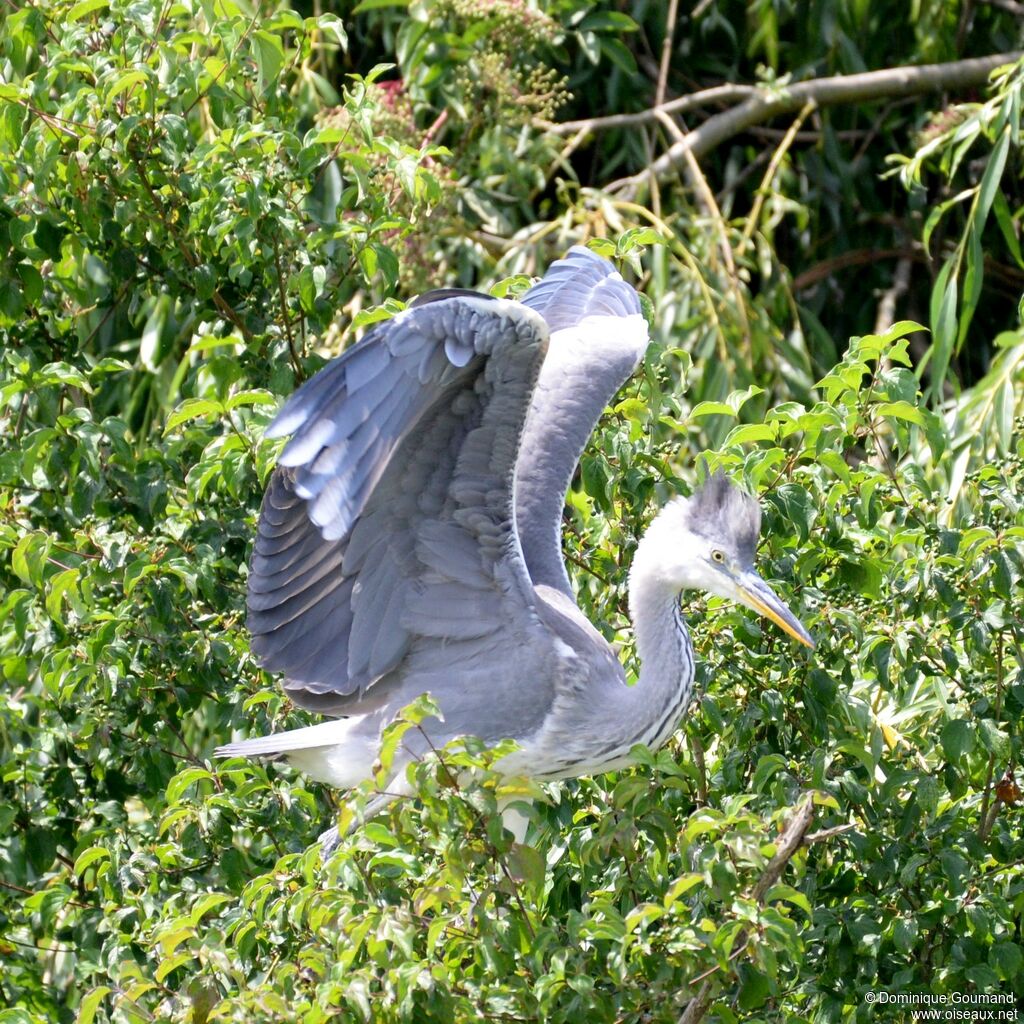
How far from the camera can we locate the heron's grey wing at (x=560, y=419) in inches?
135

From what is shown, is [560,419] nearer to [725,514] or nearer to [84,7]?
[725,514]

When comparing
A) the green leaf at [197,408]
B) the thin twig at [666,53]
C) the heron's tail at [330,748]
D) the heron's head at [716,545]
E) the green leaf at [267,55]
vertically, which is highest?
the green leaf at [267,55]

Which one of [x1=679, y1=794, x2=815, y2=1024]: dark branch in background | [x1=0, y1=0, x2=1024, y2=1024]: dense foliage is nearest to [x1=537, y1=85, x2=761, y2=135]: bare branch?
[x1=0, y1=0, x2=1024, y2=1024]: dense foliage

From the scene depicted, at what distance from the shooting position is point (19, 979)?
3.45 metres

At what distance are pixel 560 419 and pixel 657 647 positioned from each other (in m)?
0.55

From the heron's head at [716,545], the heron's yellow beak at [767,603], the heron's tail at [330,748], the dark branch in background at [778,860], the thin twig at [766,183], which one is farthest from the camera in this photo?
the thin twig at [766,183]

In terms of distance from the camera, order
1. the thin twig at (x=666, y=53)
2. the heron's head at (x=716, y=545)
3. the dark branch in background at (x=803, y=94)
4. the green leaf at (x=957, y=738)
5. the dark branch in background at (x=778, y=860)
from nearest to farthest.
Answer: the dark branch in background at (x=778, y=860)
the green leaf at (x=957, y=738)
the heron's head at (x=716, y=545)
the dark branch in background at (x=803, y=94)
the thin twig at (x=666, y=53)

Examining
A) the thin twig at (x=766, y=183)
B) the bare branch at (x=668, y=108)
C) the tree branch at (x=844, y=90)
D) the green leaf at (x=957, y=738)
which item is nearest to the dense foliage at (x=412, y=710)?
the green leaf at (x=957, y=738)

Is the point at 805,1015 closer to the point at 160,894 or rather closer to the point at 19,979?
the point at 160,894

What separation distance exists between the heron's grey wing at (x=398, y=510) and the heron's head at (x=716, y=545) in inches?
10.8

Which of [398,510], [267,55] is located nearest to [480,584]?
[398,510]

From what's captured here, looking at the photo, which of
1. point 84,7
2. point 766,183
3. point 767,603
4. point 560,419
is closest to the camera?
point 767,603

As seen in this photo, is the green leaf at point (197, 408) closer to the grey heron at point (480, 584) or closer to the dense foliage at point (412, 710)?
the dense foliage at point (412, 710)

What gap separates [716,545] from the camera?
3.08 meters
